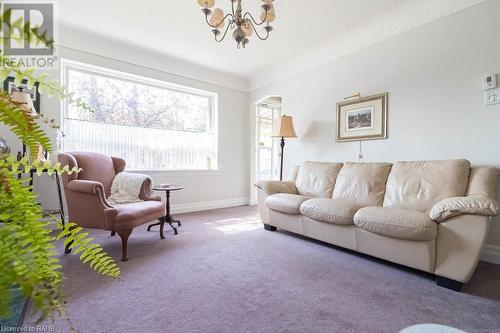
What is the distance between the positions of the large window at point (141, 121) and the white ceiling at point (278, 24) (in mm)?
609

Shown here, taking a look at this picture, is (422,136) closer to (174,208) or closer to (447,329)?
(447,329)

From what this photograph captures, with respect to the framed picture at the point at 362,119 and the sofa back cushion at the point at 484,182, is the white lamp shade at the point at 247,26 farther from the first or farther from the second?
the sofa back cushion at the point at 484,182

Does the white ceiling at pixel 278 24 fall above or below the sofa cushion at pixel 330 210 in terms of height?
above

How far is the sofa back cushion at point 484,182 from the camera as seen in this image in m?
1.96

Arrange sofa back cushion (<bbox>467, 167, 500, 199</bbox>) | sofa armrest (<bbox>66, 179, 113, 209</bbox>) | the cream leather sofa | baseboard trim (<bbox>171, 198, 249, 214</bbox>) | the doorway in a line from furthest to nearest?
1. the doorway
2. baseboard trim (<bbox>171, 198, 249, 214</bbox>)
3. sofa armrest (<bbox>66, 179, 113, 209</bbox>)
4. sofa back cushion (<bbox>467, 167, 500, 199</bbox>)
5. the cream leather sofa

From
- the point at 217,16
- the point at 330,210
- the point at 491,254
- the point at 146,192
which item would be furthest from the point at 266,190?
the point at 491,254

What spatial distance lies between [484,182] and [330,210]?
126 centimetres

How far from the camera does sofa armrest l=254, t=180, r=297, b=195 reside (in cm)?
321

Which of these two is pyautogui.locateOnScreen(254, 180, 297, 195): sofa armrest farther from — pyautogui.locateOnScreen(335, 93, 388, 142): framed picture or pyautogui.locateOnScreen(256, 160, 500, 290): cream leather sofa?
pyautogui.locateOnScreen(335, 93, 388, 142): framed picture

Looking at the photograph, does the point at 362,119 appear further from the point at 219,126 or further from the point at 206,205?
the point at 206,205

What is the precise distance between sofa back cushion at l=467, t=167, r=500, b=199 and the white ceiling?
1.69 metres

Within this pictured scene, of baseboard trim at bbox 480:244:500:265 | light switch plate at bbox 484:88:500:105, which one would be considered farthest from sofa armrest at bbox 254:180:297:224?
light switch plate at bbox 484:88:500:105

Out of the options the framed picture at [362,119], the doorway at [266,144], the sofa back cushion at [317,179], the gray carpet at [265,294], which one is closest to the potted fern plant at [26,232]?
the gray carpet at [265,294]

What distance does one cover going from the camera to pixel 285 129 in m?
3.79
